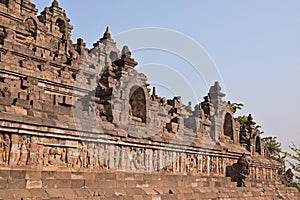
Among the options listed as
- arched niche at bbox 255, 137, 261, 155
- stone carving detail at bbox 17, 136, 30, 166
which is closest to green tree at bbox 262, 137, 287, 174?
arched niche at bbox 255, 137, 261, 155

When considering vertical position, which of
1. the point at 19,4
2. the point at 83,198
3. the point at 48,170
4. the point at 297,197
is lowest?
the point at 297,197

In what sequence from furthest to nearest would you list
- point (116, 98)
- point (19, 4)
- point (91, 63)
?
point (91, 63) → point (19, 4) → point (116, 98)

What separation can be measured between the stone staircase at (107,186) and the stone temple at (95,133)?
28 millimetres

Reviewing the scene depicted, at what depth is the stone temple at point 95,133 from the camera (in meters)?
9.43

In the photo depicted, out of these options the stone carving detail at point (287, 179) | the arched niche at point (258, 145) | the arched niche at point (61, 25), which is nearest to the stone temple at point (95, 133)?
the arched niche at point (61, 25)

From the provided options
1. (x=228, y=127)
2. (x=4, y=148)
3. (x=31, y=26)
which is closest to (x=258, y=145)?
(x=228, y=127)

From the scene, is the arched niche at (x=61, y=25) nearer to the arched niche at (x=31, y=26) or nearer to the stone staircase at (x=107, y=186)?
the arched niche at (x=31, y=26)

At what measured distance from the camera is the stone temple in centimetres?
943

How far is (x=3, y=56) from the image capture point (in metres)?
16.3

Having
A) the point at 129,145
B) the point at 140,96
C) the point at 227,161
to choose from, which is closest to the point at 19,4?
the point at 140,96

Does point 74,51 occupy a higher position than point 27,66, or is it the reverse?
point 74,51

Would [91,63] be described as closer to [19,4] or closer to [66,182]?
[19,4]

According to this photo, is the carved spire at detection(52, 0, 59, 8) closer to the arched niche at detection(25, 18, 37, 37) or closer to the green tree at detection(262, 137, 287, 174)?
the arched niche at detection(25, 18, 37, 37)

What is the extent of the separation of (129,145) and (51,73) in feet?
25.0
